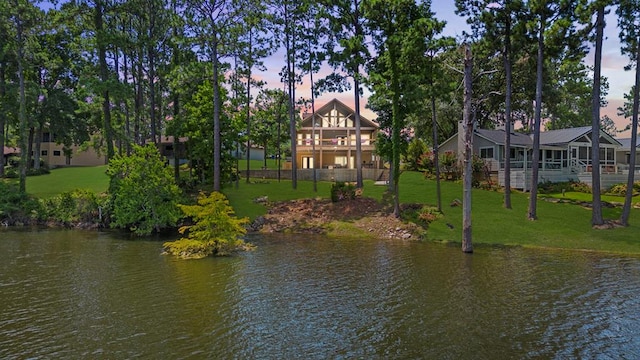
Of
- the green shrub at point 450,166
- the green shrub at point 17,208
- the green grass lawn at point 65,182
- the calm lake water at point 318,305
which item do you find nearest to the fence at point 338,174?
the green shrub at point 450,166

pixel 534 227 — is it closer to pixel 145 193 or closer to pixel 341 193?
pixel 341 193

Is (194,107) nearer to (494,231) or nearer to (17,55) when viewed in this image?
(17,55)

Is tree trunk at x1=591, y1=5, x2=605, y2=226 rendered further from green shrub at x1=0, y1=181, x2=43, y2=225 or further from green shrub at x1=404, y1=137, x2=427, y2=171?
green shrub at x1=0, y1=181, x2=43, y2=225

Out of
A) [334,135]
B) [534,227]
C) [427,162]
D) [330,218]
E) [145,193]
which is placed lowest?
[534,227]

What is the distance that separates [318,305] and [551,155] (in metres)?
39.7

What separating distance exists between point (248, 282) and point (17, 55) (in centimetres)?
3236

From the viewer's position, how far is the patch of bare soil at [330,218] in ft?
84.2

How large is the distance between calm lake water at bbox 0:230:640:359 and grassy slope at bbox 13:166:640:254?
10.2 ft

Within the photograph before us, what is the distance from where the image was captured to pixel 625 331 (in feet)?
32.6

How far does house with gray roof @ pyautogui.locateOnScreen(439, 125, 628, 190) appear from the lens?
1463 inches

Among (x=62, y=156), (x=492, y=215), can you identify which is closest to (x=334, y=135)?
(x=492, y=215)

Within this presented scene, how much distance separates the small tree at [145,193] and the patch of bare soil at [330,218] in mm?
5982

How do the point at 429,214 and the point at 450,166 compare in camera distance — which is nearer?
the point at 429,214

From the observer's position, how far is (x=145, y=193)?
25484mm
